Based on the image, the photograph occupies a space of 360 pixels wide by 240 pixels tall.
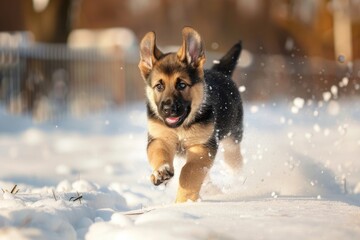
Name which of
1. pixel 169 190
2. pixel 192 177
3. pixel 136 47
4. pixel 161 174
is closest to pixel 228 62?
pixel 169 190

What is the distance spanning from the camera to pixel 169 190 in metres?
6.57

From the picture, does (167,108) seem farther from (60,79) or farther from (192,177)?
(60,79)

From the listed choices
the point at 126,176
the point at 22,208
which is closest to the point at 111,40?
the point at 126,176

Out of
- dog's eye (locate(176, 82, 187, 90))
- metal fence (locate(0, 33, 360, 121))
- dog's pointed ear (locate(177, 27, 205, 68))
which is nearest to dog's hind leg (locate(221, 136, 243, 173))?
dog's pointed ear (locate(177, 27, 205, 68))

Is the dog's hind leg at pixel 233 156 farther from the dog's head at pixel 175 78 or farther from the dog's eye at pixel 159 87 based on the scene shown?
the dog's eye at pixel 159 87

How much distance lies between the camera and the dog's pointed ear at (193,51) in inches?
223

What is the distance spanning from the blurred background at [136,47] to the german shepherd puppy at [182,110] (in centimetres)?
319

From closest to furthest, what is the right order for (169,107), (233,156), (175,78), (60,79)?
(169,107) < (175,78) < (233,156) < (60,79)

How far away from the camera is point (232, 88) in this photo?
6.97 meters

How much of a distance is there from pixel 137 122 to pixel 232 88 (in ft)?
32.8

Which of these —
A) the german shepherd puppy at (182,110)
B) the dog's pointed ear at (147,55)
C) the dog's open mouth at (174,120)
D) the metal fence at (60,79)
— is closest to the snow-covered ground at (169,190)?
the german shepherd puppy at (182,110)

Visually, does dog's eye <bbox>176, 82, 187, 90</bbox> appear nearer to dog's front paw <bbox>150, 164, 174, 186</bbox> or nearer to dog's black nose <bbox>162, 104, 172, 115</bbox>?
dog's black nose <bbox>162, 104, 172, 115</bbox>

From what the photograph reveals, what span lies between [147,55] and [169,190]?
4.74 ft

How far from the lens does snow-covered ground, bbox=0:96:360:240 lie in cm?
365
